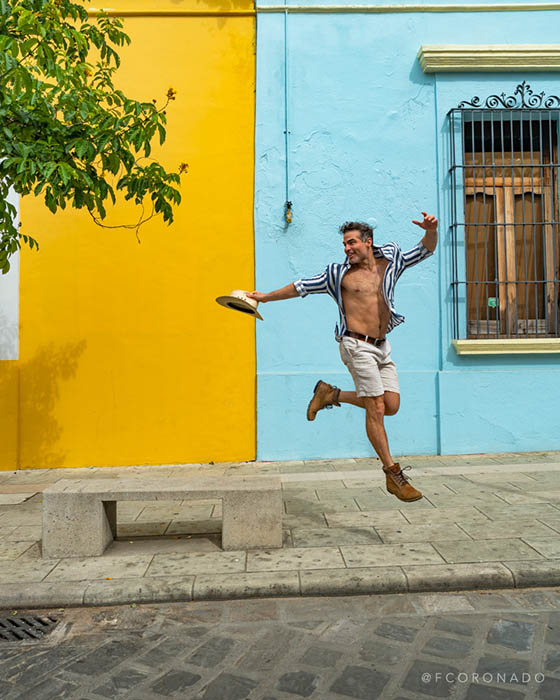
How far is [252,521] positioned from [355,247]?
211cm

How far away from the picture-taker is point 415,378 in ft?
25.1

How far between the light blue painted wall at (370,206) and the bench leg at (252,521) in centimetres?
315

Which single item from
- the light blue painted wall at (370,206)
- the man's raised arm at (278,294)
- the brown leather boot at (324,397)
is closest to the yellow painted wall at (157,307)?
the light blue painted wall at (370,206)

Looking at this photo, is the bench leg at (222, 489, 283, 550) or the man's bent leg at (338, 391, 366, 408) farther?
the man's bent leg at (338, 391, 366, 408)

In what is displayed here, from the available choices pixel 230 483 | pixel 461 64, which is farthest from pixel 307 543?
pixel 461 64

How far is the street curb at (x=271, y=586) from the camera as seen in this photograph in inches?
144

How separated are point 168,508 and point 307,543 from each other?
1721mm

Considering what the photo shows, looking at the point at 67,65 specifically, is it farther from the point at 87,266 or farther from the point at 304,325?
the point at 304,325

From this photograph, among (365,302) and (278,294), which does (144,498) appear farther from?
(365,302)

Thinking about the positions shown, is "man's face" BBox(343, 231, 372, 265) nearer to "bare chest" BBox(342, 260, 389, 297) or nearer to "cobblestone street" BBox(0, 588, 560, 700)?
"bare chest" BBox(342, 260, 389, 297)

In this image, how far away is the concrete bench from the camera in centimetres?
428

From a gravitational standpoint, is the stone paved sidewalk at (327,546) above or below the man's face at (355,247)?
below

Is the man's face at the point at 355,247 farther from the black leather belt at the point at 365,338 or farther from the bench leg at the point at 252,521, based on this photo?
the bench leg at the point at 252,521

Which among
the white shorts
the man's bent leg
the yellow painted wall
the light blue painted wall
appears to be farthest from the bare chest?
the yellow painted wall
